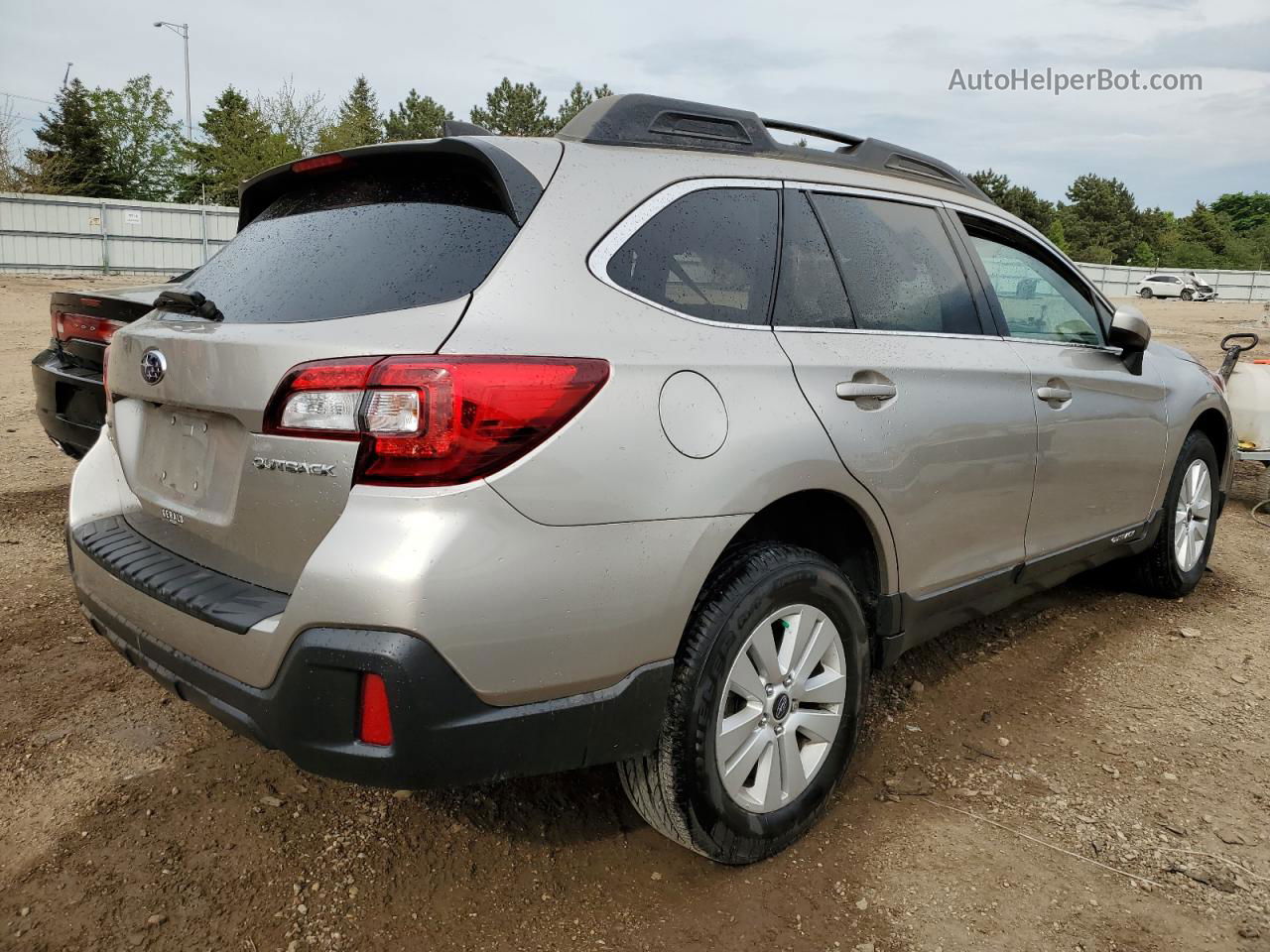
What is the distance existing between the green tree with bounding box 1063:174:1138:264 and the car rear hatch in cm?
7294

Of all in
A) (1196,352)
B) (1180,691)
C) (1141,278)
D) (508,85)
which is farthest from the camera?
(508,85)

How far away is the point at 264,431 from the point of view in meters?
2.00

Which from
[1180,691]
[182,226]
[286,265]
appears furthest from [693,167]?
[182,226]

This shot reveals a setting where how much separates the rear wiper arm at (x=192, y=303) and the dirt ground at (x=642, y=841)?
4.33ft

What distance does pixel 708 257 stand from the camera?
2.41m

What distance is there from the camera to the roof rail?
2438 millimetres

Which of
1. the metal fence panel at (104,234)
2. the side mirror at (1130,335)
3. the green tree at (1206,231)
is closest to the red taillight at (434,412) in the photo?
the side mirror at (1130,335)

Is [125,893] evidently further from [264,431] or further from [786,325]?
[786,325]

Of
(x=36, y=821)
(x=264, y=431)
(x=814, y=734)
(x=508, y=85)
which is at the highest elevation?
(x=508, y=85)

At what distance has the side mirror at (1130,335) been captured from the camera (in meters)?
3.71

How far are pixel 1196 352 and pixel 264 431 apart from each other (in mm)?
19338

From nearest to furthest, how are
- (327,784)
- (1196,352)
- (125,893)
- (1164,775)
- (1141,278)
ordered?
(125,893), (327,784), (1164,775), (1196,352), (1141,278)

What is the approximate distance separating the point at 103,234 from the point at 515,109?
45.8 metres

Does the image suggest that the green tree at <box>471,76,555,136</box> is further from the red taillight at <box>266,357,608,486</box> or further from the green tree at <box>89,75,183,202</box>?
the red taillight at <box>266,357,608,486</box>
